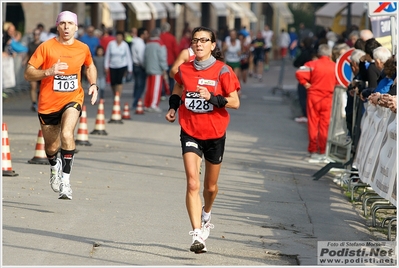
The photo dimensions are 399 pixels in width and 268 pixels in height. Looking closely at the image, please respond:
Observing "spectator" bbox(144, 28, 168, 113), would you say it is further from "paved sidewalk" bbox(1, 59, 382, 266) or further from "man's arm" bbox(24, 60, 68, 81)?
"man's arm" bbox(24, 60, 68, 81)

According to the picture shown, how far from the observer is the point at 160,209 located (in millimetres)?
10516

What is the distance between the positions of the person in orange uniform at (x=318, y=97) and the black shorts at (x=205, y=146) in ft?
26.3

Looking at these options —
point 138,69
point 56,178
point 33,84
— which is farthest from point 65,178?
point 138,69

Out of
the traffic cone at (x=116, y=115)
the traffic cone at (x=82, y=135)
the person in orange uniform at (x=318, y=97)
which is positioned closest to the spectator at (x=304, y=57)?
the person in orange uniform at (x=318, y=97)

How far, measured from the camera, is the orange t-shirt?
34.0 feet

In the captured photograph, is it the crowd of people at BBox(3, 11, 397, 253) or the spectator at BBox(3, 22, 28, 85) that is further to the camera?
the spectator at BBox(3, 22, 28, 85)

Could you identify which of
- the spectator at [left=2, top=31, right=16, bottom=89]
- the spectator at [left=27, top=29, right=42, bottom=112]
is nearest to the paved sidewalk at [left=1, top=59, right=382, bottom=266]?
the spectator at [left=27, top=29, right=42, bottom=112]

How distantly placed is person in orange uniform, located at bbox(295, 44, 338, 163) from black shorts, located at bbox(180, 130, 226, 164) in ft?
26.3

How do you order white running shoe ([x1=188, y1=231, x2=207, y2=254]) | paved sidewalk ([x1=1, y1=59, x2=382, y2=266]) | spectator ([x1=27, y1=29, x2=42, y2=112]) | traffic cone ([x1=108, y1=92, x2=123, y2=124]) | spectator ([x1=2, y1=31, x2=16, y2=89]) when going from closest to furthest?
1. white running shoe ([x1=188, y1=231, x2=207, y2=254])
2. paved sidewalk ([x1=1, y1=59, x2=382, y2=266])
3. traffic cone ([x1=108, y1=92, x2=123, y2=124])
4. spectator ([x1=27, y1=29, x2=42, y2=112])
5. spectator ([x1=2, y1=31, x2=16, y2=89])

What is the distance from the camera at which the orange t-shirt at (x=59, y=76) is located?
408 inches

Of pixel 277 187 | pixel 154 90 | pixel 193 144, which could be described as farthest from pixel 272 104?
pixel 193 144

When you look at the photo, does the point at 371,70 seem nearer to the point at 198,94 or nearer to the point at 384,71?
the point at 384,71

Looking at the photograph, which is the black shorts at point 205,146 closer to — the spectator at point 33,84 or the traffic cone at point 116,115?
the traffic cone at point 116,115

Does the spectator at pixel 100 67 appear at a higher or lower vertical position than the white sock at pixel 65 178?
lower
